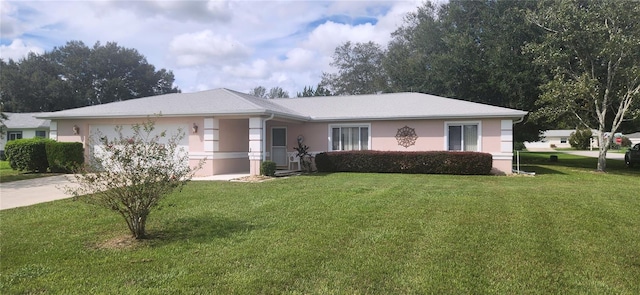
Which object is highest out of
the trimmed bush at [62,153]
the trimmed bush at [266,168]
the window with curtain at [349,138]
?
the window with curtain at [349,138]

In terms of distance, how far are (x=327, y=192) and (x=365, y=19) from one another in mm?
7046

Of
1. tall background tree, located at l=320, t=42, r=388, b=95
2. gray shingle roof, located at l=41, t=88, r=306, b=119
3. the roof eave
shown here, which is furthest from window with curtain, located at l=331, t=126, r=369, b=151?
tall background tree, located at l=320, t=42, r=388, b=95

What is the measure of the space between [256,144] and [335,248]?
8869 mm

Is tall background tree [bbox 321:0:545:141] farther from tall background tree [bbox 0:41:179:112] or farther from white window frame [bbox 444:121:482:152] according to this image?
tall background tree [bbox 0:41:179:112]

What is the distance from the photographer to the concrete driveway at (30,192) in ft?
26.8

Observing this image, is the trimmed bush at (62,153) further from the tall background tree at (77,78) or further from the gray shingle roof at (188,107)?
the tall background tree at (77,78)

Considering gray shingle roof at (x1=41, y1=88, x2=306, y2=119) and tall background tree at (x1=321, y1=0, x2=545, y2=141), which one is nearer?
gray shingle roof at (x1=41, y1=88, x2=306, y2=119)

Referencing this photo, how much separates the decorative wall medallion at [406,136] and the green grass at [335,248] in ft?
24.0

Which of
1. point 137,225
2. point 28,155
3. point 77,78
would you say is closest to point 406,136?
point 137,225

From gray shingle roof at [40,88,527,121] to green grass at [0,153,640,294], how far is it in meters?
6.30

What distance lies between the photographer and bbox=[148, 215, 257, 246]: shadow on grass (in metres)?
5.11

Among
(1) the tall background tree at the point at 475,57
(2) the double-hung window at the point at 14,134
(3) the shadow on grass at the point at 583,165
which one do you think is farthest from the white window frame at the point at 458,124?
(2) the double-hung window at the point at 14,134

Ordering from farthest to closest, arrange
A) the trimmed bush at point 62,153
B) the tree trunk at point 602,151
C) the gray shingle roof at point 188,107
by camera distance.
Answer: the tree trunk at point 602,151
the trimmed bush at point 62,153
the gray shingle roof at point 188,107

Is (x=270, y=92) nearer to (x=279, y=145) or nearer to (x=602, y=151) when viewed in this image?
(x=279, y=145)
